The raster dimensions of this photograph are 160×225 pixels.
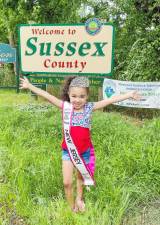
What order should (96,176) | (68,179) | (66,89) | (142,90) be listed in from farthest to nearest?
(142,90) < (96,176) < (66,89) < (68,179)

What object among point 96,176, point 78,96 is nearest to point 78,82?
point 78,96

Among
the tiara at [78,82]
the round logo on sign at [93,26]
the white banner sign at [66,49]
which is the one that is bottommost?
the tiara at [78,82]

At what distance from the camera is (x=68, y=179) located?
13.0ft

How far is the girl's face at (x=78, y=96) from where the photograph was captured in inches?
A: 156

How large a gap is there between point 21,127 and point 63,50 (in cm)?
182

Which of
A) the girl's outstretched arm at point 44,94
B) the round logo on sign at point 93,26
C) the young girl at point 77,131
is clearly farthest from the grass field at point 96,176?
the round logo on sign at point 93,26

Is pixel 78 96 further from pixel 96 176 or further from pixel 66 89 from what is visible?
pixel 96 176

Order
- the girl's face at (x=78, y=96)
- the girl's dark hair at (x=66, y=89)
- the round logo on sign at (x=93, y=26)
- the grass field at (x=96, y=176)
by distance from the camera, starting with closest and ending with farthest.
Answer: the grass field at (x=96, y=176) < the girl's face at (x=78, y=96) < the girl's dark hair at (x=66, y=89) < the round logo on sign at (x=93, y=26)

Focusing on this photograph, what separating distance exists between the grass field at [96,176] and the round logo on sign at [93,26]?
1941mm

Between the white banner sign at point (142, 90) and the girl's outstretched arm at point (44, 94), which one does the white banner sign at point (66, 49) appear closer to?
the white banner sign at point (142, 90)

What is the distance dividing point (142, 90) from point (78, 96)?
3999mm

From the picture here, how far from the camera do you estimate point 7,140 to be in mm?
6066

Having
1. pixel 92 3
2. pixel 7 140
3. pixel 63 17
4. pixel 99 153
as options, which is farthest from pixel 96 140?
pixel 63 17

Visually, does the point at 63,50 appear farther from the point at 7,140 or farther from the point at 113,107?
the point at 7,140
